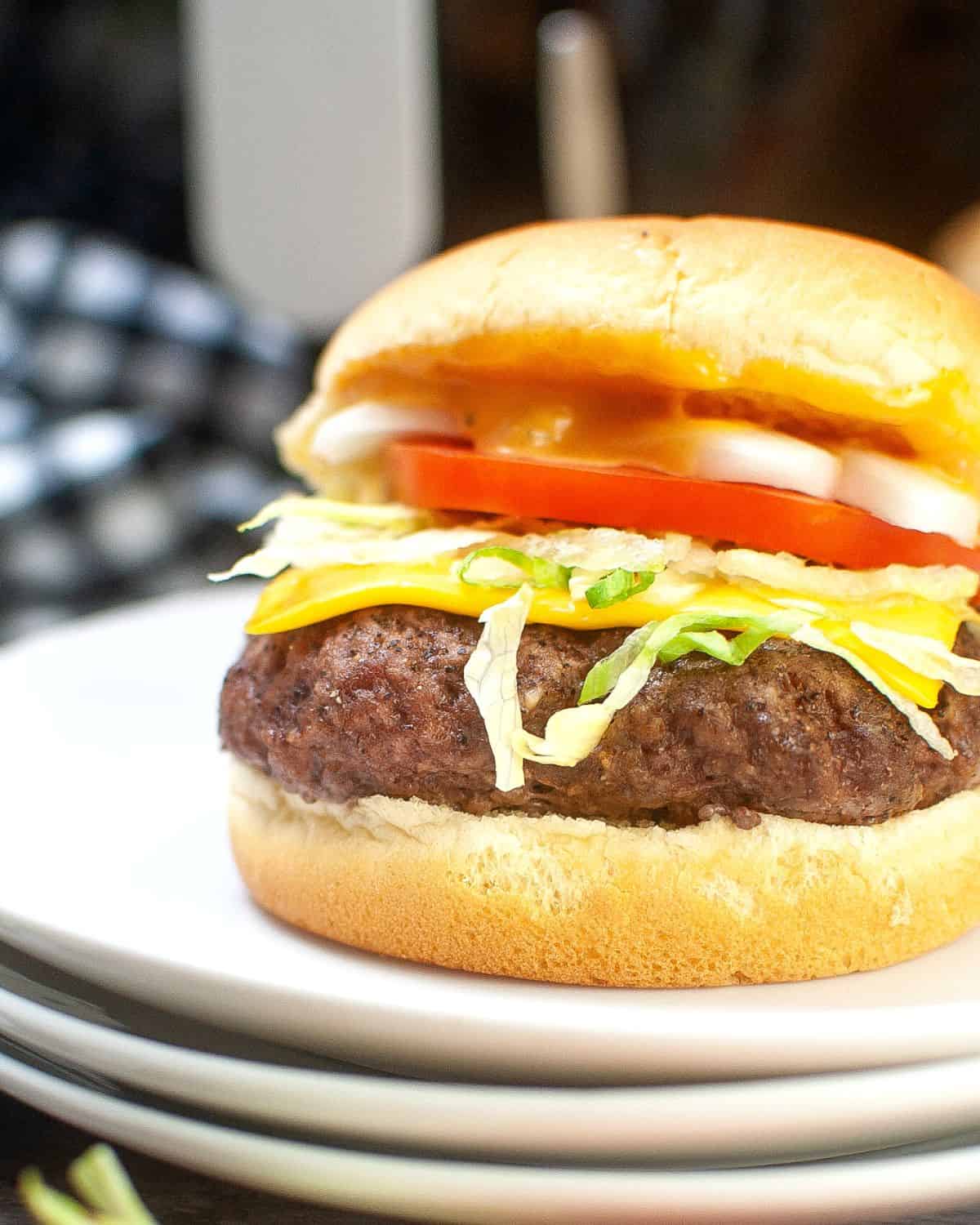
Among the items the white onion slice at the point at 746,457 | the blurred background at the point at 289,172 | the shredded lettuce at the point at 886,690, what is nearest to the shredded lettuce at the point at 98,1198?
the shredded lettuce at the point at 886,690

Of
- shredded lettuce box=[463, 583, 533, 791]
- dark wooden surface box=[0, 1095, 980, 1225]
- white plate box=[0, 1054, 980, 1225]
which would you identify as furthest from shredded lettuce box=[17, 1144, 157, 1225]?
shredded lettuce box=[463, 583, 533, 791]

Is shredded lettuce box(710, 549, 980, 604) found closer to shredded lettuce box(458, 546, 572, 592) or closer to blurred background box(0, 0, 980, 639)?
shredded lettuce box(458, 546, 572, 592)

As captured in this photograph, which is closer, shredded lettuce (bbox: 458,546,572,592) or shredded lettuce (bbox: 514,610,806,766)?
shredded lettuce (bbox: 514,610,806,766)

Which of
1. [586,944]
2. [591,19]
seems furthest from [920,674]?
[591,19]

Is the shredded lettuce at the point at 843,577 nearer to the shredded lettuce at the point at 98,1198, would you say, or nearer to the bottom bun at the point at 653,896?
the bottom bun at the point at 653,896

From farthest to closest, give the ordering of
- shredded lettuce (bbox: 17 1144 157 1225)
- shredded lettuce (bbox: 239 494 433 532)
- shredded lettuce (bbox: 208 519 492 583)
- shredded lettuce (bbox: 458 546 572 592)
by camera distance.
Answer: shredded lettuce (bbox: 239 494 433 532)
shredded lettuce (bbox: 208 519 492 583)
shredded lettuce (bbox: 458 546 572 592)
shredded lettuce (bbox: 17 1144 157 1225)

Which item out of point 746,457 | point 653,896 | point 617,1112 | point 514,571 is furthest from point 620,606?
point 617,1112

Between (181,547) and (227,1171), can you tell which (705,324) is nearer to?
(227,1171)
